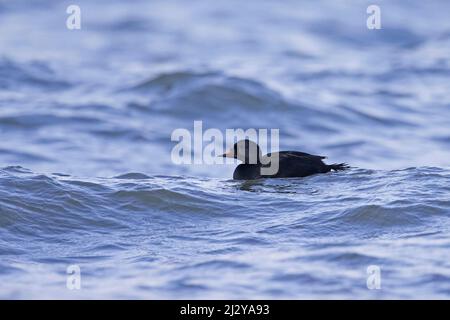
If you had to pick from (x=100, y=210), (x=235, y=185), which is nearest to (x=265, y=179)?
(x=235, y=185)

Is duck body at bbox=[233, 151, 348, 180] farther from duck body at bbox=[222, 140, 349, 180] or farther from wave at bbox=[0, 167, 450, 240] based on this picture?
wave at bbox=[0, 167, 450, 240]

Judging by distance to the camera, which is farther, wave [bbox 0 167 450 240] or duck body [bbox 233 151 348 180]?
duck body [bbox 233 151 348 180]

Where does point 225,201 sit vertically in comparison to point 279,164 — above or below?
below

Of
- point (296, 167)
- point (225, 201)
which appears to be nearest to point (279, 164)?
point (296, 167)

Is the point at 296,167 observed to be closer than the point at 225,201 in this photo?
No

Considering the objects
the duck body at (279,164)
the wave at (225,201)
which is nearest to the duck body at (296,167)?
the duck body at (279,164)

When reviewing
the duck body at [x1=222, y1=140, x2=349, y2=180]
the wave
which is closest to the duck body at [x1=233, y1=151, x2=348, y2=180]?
the duck body at [x1=222, y1=140, x2=349, y2=180]

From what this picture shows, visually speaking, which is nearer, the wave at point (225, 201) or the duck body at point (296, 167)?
the wave at point (225, 201)

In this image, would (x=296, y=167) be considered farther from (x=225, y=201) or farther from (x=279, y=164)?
(x=225, y=201)

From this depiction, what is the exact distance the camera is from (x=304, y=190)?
10.6 metres

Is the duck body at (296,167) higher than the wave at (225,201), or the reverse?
the duck body at (296,167)

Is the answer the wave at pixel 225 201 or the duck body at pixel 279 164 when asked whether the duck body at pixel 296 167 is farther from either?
the wave at pixel 225 201
